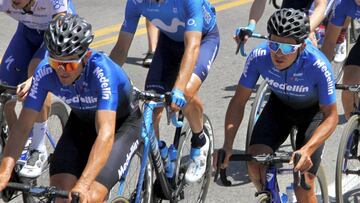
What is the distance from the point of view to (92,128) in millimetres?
6359

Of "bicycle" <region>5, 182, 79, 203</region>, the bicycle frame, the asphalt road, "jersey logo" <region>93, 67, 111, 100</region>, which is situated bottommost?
the asphalt road

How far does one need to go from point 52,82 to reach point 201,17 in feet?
5.32

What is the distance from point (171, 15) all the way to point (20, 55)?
4.63ft

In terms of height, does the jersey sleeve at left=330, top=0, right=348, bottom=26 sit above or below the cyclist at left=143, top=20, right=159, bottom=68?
above

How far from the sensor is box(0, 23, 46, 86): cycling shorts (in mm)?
7648

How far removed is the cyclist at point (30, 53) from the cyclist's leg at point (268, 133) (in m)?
1.86

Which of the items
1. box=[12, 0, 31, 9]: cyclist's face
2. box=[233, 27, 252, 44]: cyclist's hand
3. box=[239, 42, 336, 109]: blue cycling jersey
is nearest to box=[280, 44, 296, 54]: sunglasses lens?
box=[239, 42, 336, 109]: blue cycling jersey

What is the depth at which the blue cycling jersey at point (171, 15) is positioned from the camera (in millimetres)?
7055

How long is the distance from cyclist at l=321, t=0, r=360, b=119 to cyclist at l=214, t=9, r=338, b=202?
1.25m

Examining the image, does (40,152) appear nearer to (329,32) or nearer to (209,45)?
(209,45)

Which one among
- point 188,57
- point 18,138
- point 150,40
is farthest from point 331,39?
point 150,40

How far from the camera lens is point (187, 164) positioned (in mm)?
7492

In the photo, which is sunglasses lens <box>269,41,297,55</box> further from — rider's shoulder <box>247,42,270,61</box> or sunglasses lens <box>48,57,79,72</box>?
sunglasses lens <box>48,57,79,72</box>

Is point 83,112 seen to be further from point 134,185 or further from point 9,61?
point 9,61
